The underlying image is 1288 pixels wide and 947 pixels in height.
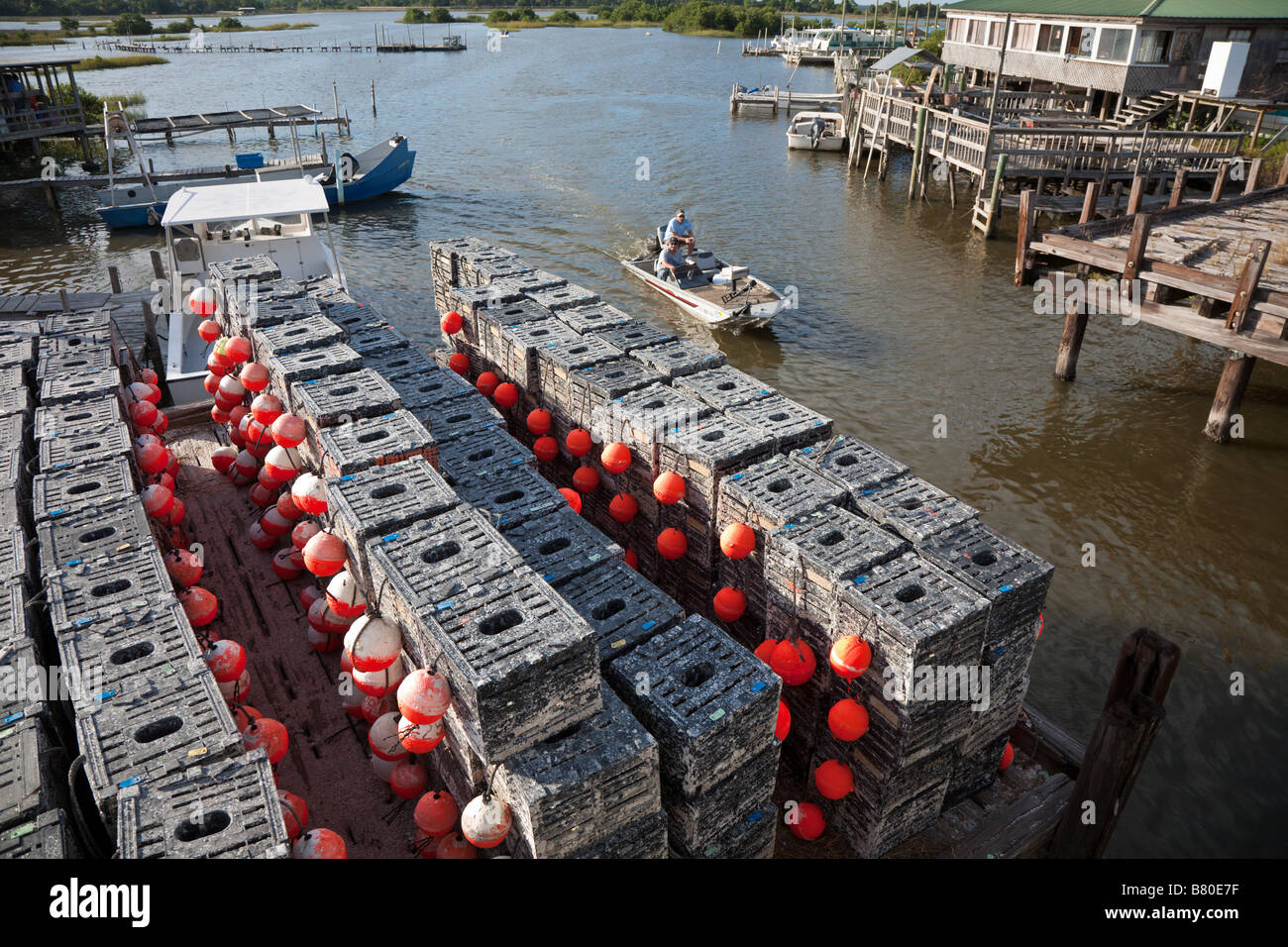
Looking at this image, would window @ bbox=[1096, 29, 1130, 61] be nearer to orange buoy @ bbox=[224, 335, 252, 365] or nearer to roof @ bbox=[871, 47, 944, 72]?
roof @ bbox=[871, 47, 944, 72]

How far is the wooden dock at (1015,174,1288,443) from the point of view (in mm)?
13086

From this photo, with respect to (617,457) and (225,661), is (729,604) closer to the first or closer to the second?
→ (617,457)

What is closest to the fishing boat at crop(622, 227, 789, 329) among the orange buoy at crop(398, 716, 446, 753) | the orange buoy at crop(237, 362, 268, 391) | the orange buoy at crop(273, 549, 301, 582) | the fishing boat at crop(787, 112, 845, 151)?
the orange buoy at crop(237, 362, 268, 391)

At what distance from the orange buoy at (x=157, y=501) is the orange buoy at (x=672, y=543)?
5254 mm

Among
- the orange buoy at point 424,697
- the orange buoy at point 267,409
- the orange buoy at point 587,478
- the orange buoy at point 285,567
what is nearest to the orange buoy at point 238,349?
the orange buoy at point 267,409

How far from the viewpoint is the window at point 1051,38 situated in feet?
112

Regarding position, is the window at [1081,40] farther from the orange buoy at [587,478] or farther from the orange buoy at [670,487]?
the orange buoy at [670,487]

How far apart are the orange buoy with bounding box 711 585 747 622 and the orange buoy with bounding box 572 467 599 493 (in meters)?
2.71

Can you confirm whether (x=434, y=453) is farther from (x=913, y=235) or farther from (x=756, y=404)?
(x=913, y=235)

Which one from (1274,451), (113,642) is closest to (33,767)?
(113,642)

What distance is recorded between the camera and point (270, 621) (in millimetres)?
9234

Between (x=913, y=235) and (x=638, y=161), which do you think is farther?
(x=638, y=161)
